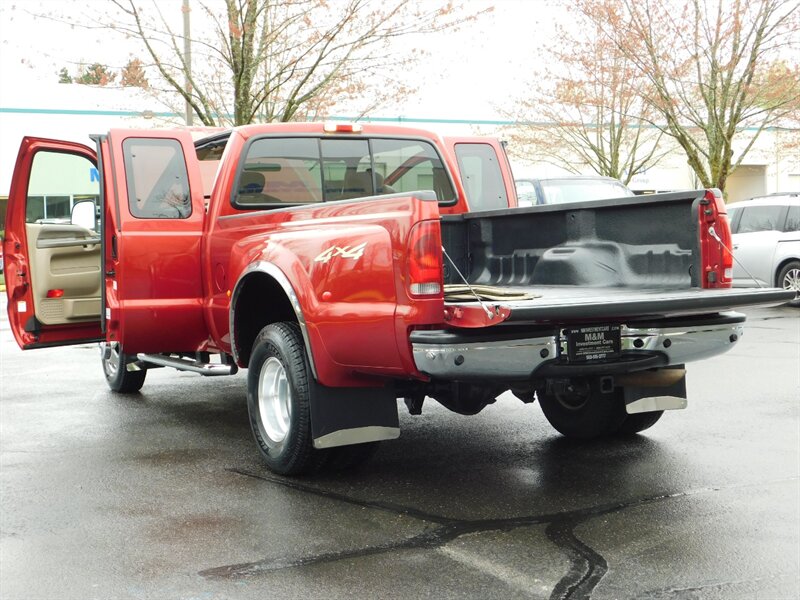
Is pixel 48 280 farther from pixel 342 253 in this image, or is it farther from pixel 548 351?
pixel 548 351

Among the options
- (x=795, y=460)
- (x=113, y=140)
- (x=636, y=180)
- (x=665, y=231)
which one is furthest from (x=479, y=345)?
(x=636, y=180)

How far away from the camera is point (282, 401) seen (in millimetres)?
6066

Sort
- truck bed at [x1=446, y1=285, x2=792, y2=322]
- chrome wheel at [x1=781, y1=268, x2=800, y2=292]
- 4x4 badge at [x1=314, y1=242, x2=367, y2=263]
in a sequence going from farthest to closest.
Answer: chrome wheel at [x1=781, y1=268, x2=800, y2=292], 4x4 badge at [x1=314, y1=242, x2=367, y2=263], truck bed at [x1=446, y1=285, x2=792, y2=322]

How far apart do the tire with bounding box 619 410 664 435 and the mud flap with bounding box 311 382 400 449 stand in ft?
6.24

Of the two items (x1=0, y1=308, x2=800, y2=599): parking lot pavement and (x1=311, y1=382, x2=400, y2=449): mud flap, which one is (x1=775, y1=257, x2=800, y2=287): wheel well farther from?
(x1=311, y1=382, x2=400, y2=449): mud flap

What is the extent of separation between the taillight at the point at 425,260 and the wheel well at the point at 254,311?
1657 mm

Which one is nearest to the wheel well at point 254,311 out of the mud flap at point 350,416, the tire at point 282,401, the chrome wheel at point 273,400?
the tire at point 282,401

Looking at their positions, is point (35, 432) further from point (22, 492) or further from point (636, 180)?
point (636, 180)

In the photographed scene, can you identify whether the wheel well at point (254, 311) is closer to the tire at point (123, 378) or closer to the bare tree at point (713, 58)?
the tire at point (123, 378)

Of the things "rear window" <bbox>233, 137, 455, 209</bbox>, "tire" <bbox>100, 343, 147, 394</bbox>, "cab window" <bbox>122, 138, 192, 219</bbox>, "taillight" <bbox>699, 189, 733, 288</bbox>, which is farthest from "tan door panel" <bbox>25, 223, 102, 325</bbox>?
"taillight" <bbox>699, 189, 733, 288</bbox>

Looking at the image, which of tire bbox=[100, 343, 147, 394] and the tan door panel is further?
tire bbox=[100, 343, 147, 394]

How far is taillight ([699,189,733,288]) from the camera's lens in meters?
5.14

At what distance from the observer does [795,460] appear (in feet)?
19.7

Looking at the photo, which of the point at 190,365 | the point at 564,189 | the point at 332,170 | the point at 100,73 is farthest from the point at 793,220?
the point at 100,73
